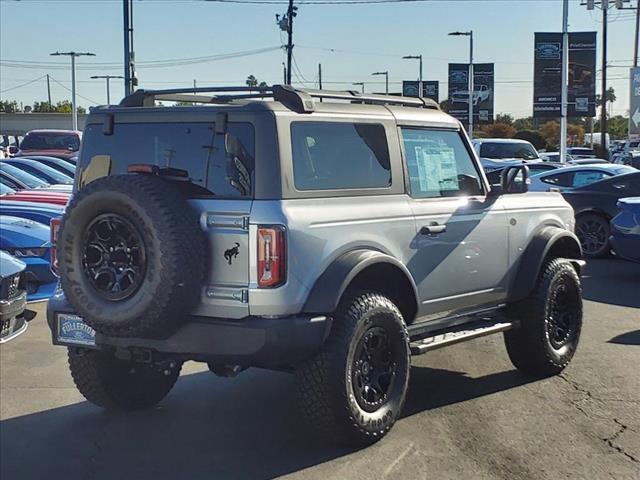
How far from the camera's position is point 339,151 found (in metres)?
4.89

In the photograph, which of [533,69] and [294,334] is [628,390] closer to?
[294,334]

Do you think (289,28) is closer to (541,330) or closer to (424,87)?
(424,87)

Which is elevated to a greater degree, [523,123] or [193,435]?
[523,123]

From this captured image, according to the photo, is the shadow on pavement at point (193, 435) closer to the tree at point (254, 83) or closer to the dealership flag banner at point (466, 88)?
the tree at point (254, 83)

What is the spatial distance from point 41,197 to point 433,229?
8179 mm

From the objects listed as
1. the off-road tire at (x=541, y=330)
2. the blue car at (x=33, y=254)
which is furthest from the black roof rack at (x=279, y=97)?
the blue car at (x=33, y=254)

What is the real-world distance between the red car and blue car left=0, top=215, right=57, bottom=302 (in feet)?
8.56

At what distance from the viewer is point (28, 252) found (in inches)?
340

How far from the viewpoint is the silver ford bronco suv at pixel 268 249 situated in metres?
4.23

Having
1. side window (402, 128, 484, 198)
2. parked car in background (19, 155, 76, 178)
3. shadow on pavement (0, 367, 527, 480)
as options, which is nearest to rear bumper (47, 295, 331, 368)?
shadow on pavement (0, 367, 527, 480)

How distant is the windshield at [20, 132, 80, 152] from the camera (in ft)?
85.3

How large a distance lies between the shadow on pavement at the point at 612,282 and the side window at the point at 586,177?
80.7 inches

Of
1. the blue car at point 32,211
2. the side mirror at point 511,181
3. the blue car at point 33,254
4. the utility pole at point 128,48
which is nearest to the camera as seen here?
the side mirror at point 511,181

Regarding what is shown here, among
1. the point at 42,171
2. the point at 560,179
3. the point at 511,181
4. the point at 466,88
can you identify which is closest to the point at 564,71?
the point at 466,88
